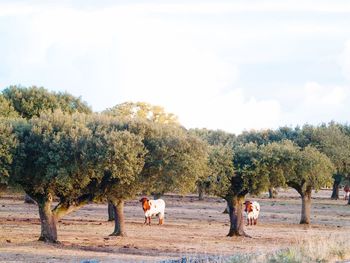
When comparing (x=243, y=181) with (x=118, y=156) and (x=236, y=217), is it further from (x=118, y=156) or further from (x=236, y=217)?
(x=118, y=156)

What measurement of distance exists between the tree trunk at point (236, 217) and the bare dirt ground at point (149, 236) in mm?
686

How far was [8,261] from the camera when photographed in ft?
92.3

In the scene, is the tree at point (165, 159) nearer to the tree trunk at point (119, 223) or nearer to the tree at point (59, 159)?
the tree at point (59, 159)

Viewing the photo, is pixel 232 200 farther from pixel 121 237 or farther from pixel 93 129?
pixel 93 129

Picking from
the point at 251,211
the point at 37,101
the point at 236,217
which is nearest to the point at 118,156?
the point at 236,217

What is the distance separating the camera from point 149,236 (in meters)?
42.5

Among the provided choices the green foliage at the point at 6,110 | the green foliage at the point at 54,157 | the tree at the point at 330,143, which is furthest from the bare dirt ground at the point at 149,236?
the green foliage at the point at 6,110

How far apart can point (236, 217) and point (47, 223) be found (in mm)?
11642

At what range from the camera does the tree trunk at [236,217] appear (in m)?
44.1

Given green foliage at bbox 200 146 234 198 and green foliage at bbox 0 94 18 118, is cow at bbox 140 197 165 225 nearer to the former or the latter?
green foliage at bbox 200 146 234 198

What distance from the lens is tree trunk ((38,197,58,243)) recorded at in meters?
36.7

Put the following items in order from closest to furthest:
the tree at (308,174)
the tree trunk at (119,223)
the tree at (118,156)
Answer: the tree at (118,156) → the tree trunk at (119,223) → the tree at (308,174)

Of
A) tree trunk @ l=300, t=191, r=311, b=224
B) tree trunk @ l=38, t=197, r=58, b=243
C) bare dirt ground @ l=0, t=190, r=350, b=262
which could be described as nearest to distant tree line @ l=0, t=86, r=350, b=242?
tree trunk @ l=38, t=197, r=58, b=243

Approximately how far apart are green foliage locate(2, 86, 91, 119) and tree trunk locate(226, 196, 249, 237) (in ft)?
60.8
